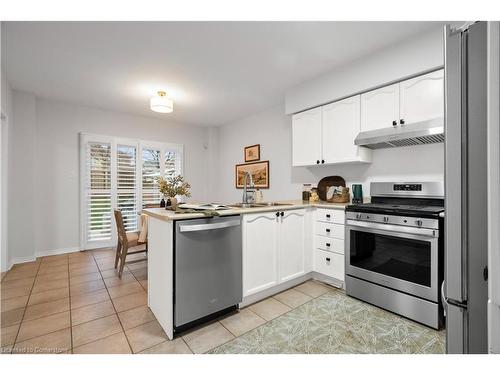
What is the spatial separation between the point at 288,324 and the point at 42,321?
2.00 m

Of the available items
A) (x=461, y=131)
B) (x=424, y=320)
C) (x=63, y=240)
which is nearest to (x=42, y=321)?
(x=63, y=240)

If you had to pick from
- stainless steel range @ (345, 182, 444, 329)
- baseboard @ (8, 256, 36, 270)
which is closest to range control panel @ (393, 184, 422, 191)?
stainless steel range @ (345, 182, 444, 329)

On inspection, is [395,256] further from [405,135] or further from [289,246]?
[405,135]

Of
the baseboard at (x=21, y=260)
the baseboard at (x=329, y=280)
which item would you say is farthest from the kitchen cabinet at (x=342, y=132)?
the baseboard at (x=21, y=260)

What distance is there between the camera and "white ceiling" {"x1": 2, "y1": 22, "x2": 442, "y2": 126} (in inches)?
82.4

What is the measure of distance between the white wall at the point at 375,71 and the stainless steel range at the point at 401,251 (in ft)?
3.55

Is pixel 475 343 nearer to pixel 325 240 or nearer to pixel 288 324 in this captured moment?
pixel 288 324

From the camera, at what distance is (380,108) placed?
2.47 metres

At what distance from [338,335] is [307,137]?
2275mm

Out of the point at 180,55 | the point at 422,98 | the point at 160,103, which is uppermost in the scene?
the point at 180,55

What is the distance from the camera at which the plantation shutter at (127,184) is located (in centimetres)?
440

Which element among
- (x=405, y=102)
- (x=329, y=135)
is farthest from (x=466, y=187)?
(x=329, y=135)

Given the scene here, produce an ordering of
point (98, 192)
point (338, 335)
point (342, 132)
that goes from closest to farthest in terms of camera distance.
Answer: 1. point (338, 335)
2. point (342, 132)
3. point (98, 192)

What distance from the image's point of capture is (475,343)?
2.65 feet
